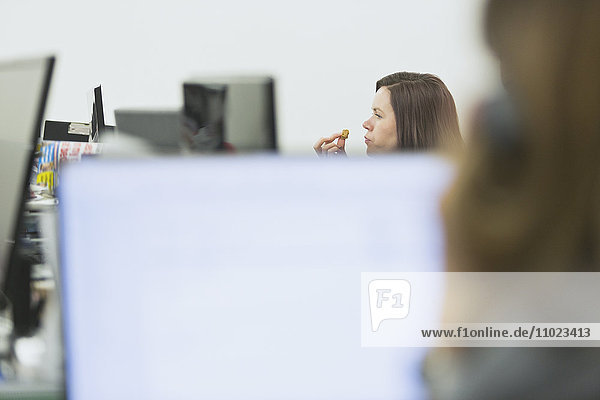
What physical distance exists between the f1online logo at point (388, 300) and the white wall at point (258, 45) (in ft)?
9.79

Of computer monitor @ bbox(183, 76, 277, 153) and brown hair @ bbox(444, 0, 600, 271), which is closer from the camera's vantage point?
brown hair @ bbox(444, 0, 600, 271)

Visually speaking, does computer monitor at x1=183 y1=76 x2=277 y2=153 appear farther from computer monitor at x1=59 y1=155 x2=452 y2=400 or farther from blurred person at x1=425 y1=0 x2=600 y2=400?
blurred person at x1=425 y1=0 x2=600 y2=400

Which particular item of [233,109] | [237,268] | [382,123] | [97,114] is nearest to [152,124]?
[233,109]

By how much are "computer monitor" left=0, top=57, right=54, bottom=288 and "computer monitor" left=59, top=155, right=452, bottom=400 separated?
0.37 m

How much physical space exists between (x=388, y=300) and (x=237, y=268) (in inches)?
4.8

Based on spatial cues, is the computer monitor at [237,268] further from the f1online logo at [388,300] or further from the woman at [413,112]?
the woman at [413,112]

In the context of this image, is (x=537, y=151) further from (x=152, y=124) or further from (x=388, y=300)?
(x=152, y=124)

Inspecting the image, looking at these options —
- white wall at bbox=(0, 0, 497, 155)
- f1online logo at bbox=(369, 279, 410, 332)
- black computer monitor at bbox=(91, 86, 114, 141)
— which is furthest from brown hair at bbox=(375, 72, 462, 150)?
white wall at bbox=(0, 0, 497, 155)

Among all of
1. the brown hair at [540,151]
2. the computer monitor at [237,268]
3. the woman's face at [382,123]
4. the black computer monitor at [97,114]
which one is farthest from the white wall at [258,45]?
the brown hair at [540,151]

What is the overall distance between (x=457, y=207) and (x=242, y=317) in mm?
195

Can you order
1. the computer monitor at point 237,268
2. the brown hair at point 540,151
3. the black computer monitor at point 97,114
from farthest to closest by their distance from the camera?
1. the black computer monitor at point 97,114
2. the computer monitor at point 237,268
3. the brown hair at point 540,151

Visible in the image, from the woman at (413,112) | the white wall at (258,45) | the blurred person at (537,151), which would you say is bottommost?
the blurred person at (537,151)

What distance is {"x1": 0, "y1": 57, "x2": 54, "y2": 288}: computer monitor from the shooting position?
0.77m

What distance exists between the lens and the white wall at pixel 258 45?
3.41m
